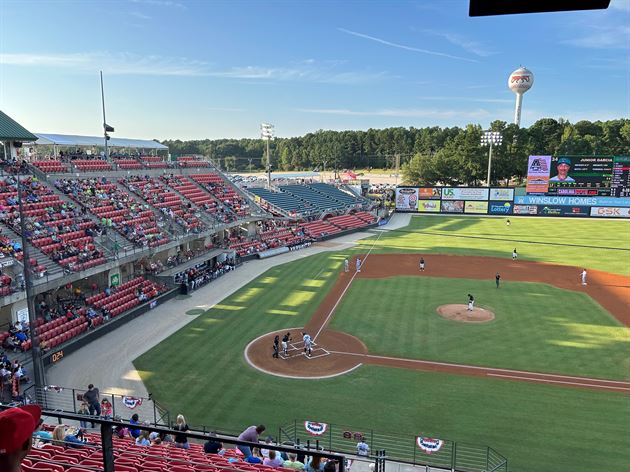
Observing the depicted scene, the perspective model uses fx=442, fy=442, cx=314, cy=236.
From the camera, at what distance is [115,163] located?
149 feet

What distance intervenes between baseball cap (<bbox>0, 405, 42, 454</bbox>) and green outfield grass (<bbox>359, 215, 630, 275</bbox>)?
4543 centimetres

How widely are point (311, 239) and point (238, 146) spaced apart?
121112mm

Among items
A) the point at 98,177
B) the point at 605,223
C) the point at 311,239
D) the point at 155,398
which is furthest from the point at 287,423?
the point at 605,223

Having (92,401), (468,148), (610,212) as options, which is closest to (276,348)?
(92,401)

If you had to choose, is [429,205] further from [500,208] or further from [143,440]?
[143,440]

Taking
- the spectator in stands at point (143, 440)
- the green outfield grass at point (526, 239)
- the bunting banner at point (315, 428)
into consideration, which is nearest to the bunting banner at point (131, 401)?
the spectator in stands at point (143, 440)

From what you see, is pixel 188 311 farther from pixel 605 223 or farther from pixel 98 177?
pixel 605 223

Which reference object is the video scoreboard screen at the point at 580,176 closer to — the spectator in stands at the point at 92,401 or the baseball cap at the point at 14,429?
the spectator in stands at the point at 92,401

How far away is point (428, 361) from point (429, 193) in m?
57.7

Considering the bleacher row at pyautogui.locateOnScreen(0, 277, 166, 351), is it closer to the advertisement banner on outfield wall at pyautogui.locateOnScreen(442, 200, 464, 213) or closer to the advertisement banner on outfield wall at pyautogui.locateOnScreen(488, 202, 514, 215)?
the advertisement banner on outfield wall at pyautogui.locateOnScreen(442, 200, 464, 213)

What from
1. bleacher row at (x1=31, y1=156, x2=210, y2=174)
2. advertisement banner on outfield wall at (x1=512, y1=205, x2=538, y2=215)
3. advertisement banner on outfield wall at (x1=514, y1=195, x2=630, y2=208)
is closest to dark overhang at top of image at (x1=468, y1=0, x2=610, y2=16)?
bleacher row at (x1=31, y1=156, x2=210, y2=174)

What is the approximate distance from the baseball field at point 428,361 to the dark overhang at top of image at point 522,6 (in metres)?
14.7

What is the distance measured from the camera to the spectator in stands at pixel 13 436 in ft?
8.22

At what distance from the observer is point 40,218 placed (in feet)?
96.4
